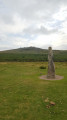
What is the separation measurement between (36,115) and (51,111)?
1.20 m

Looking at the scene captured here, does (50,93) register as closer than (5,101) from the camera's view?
No

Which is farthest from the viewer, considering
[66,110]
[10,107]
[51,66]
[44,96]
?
[51,66]

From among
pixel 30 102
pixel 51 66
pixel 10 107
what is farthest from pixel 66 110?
pixel 51 66

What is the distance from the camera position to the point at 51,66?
2011 cm

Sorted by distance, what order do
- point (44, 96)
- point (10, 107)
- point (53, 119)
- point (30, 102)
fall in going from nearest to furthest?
point (53, 119) → point (10, 107) → point (30, 102) → point (44, 96)

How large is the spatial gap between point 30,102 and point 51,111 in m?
2.21

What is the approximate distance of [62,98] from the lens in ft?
37.6

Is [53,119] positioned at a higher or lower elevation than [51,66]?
lower

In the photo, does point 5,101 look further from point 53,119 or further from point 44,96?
point 53,119

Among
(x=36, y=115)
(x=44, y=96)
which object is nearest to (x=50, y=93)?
(x=44, y=96)

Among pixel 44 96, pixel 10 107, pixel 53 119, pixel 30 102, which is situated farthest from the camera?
pixel 44 96

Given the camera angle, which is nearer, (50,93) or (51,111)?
(51,111)

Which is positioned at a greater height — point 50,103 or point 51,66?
point 51,66

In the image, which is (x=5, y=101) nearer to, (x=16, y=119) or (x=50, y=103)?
(x=16, y=119)
